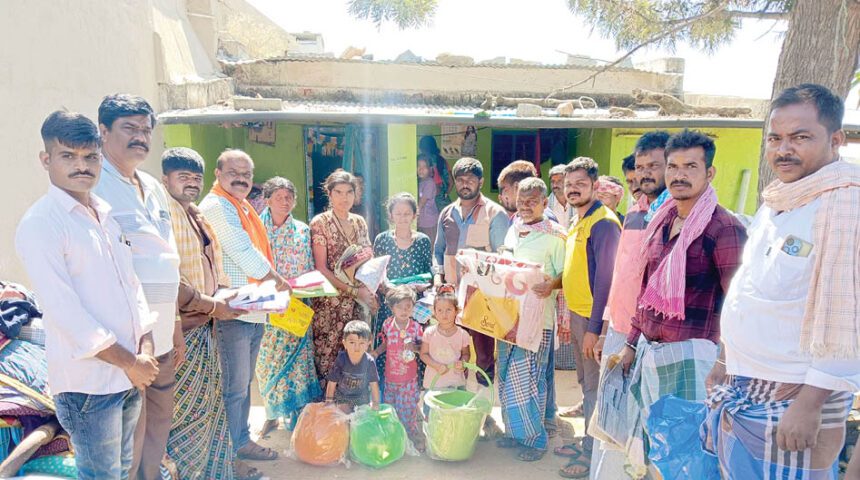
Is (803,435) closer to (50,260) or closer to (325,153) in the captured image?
(50,260)

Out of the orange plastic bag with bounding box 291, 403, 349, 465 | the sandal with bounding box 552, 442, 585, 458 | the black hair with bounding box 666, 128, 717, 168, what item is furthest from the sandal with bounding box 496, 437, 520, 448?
the black hair with bounding box 666, 128, 717, 168

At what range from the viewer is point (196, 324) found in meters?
3.04

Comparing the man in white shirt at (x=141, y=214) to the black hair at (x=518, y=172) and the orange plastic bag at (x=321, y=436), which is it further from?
the black hair at (x=518, y=172)

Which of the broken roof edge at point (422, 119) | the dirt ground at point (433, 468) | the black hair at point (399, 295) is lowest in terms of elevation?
the dirt ground at point (433, 468)

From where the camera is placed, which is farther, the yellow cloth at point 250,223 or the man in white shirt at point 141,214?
the yellow cloth at point 250,223

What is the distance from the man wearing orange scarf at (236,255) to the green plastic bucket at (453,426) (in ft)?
3.80

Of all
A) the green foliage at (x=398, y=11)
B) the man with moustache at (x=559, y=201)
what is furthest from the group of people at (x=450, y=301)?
the green foliage at (x=398, y=11)

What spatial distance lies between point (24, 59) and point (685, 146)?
4621 millimetres

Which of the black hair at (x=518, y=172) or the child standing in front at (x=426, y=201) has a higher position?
the black hair at (x=518, y=172)

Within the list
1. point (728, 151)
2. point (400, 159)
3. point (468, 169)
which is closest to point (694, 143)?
point (468, 169)

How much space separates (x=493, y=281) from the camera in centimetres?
377

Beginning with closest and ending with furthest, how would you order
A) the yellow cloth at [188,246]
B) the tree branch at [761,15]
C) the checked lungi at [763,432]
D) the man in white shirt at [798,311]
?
the man in white shirt at [798,311] → the checked lungi at [763,432] → the yellow cloth at [188,246] → the tree branch at [761,15]

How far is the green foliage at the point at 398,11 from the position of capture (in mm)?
11930

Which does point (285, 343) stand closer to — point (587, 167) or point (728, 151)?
point (587, 167)
